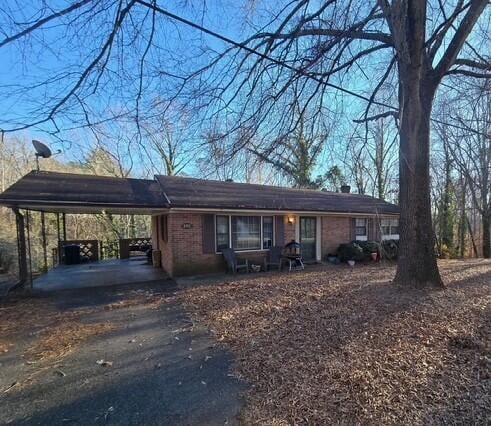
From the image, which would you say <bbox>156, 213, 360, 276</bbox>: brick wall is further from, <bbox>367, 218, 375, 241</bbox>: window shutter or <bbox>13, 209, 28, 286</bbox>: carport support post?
<bbox>367, 218, 375, 241</bbox>: window shutter

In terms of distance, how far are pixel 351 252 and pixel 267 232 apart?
3.95m

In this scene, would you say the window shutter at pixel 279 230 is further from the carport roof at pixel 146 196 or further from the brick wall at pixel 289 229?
the carport roof at pixel 146 196

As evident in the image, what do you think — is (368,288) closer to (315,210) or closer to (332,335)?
(332,335)

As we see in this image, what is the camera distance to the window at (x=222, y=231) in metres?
10.2

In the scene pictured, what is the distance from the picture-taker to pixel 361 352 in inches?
137

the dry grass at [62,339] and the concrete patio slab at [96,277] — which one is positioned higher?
the dry grass at [62,339]

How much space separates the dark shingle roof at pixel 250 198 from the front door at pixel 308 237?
29.4 inches

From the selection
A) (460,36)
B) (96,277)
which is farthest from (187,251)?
(460,36)

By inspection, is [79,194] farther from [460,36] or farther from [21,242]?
[460,36]

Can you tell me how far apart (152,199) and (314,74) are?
6.31 m

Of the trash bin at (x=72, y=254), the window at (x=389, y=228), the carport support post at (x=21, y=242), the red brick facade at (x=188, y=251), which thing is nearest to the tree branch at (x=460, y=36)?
A: the red brick facade at (x=188, y=251)

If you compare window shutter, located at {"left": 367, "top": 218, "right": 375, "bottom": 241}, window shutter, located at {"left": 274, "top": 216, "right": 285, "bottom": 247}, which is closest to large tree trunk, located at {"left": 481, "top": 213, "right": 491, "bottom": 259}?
window shutter, located at {"left": 367, "top": 218, "right": 375, "bottom": 241}

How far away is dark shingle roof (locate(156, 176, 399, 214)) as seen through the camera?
32.5ft

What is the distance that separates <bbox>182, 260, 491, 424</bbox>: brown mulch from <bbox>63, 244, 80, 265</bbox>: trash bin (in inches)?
372
